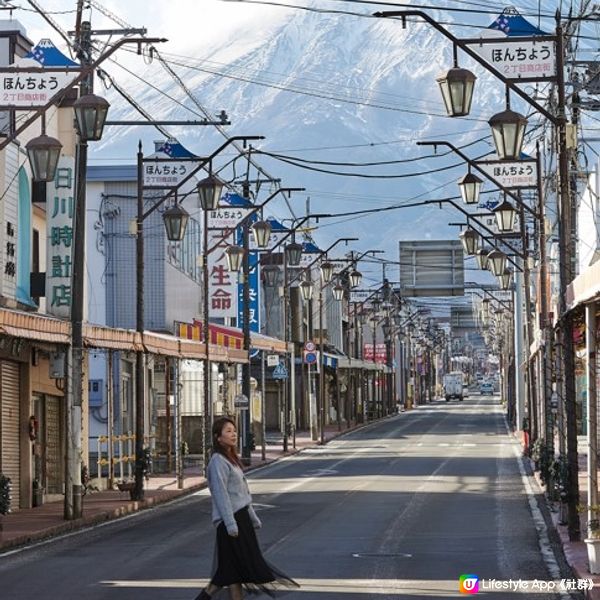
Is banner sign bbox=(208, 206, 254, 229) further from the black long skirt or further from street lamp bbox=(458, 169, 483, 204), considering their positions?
the black long skirt

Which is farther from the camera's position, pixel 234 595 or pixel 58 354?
pixel 58 354

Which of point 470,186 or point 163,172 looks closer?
point 470,186

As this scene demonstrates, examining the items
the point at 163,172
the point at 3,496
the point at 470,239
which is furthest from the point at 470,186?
the point at 3,496

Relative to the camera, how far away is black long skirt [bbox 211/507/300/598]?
551 inches

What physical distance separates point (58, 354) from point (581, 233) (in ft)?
78.1

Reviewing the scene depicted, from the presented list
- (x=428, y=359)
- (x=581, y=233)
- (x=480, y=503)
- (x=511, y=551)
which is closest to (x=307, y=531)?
(x=511, y=551)

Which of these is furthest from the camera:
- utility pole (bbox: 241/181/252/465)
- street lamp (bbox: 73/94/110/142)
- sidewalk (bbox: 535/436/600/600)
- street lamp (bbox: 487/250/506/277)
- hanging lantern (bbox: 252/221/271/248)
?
utility pole (bbox: 241/181/252/465)

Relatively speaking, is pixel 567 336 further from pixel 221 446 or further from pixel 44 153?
pixel 221 446

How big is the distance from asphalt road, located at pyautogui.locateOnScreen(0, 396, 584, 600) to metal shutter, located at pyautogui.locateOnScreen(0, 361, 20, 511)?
10.8 ft

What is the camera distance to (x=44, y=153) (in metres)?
24.8

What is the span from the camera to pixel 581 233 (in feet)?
169

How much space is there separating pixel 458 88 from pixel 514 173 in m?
16.0

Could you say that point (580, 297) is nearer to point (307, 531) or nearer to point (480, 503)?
point (307, 531)

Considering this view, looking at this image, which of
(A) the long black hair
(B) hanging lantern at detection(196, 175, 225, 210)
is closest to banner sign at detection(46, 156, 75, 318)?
(B) hanging lantern at detection(196, 175, 225, 210)
